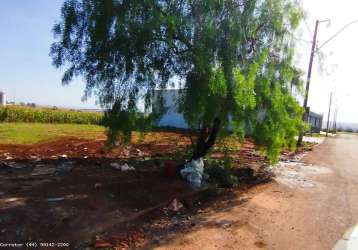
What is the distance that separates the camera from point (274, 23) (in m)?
9.54

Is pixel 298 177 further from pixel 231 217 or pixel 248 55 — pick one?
pixel 231 217

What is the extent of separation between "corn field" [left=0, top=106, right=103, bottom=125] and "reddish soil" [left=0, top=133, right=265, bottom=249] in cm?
1893

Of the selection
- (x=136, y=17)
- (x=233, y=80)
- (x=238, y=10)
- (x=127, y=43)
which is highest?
(x=238, y=10)

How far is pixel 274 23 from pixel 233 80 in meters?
2.80

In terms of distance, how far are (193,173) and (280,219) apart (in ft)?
8.59

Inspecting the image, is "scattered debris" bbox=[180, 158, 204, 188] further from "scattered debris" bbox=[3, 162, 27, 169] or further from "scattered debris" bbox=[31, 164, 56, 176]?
"scattered debris" bbox=[3, 162, 27, 169]

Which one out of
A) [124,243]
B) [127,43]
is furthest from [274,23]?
[124,243]

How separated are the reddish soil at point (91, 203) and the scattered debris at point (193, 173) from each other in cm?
27

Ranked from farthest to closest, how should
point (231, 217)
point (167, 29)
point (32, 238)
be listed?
point (167, 29) < point (231, 217) < point (32, 238)

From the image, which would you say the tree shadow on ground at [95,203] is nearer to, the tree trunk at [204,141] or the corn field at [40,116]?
the tree trunk at [204,141]

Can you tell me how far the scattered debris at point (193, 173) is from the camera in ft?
29.0

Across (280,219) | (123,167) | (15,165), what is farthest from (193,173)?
(15,165)

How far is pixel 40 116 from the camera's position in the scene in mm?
32750

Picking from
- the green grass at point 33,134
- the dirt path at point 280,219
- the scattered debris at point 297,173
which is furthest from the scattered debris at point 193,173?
the green grass at point 33,134
